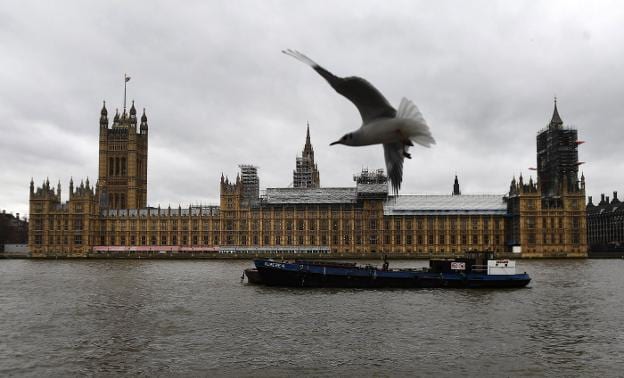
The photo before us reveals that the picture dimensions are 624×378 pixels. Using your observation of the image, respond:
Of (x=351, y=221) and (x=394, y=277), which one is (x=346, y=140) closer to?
(x=394, y=277)

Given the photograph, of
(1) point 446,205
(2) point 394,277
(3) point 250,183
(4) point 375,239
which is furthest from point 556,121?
(2) point 394,277

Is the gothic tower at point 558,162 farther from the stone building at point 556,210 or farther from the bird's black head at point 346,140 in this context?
the bird's black head at point 346,140

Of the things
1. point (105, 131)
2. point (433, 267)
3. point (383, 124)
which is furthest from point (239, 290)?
point (105, 131)

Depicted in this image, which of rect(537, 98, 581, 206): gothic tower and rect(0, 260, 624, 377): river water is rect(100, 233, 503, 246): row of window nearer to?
rect(537, 98, 581, 206): gothic tower

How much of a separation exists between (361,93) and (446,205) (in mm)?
156228

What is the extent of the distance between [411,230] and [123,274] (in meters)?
83.0

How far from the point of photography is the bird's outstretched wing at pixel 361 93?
6125mm

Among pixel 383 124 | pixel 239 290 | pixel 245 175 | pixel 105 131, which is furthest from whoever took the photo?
pixel 105 131

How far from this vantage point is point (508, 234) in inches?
6260

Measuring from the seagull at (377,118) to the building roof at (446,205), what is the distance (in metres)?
151

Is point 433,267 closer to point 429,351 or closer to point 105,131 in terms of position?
point 429,351

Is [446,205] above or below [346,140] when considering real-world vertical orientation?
above

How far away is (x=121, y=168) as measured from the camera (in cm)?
19388

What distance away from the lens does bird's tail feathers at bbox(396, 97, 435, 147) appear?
6.09m
